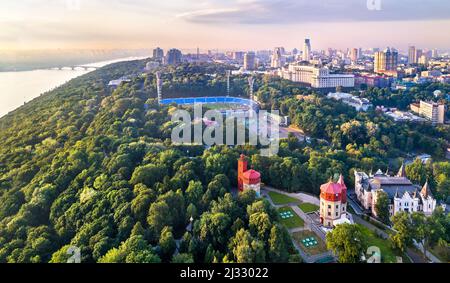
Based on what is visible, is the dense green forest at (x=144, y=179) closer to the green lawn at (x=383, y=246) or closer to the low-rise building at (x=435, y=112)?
the green lawn at (x=383, y=246)

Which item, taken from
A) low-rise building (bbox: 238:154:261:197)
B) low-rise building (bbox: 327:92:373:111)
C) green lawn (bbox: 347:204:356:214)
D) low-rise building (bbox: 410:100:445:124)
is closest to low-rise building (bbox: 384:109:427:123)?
low-rise building (bbox: 410:100:445:124)

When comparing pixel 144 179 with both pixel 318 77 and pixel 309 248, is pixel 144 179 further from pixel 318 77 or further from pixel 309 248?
pixel 318 77

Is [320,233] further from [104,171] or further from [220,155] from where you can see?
[104,171]

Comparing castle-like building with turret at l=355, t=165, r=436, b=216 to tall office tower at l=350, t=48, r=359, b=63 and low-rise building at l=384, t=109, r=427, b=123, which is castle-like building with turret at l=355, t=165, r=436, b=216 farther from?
tall office tower at l=350, t=48, r=359, b=63

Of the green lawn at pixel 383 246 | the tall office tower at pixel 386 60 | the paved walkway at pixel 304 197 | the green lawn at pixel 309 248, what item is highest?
the tall office tower at pixel 386 60

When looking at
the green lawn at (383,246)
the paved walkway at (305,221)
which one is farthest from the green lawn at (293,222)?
the green lawn at (383,246)
